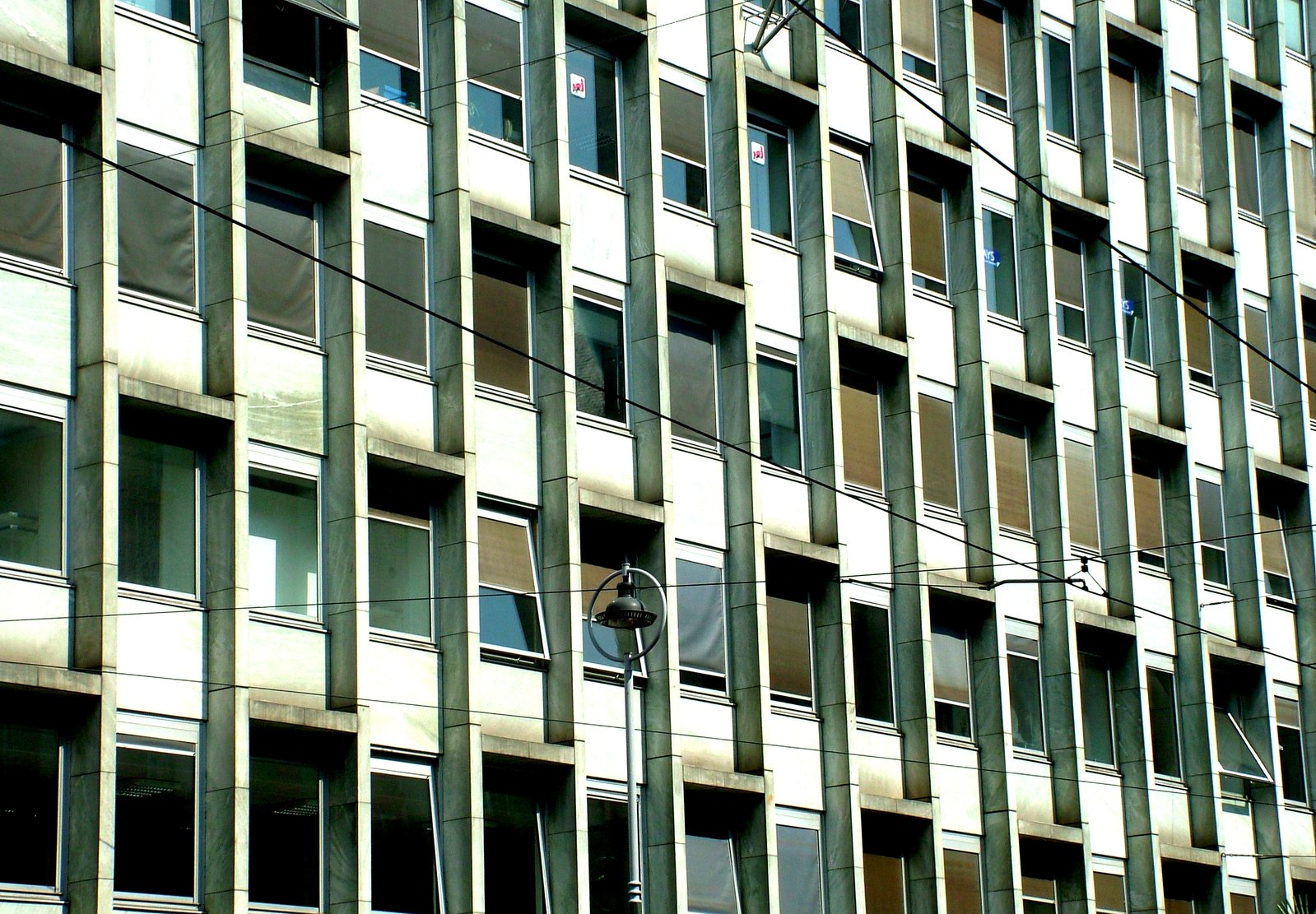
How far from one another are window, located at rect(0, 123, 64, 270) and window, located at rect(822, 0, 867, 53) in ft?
53.7

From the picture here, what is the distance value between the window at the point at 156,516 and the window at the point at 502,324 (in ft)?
18.0

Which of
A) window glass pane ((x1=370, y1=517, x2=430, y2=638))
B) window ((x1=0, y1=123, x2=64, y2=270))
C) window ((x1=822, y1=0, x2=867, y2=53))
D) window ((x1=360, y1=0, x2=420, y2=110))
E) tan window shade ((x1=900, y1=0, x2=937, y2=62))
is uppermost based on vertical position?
tan window shade ((x1=900, y1=0, x2=937, y2=62))

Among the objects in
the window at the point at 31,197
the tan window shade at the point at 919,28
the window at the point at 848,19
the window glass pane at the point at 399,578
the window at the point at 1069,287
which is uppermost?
the tan window shade at the point at 919,28

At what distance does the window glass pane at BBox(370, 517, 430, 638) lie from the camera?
1186 inches

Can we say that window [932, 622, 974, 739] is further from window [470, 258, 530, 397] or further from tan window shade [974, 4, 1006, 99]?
tan window shade [974, 4, 1006, 99]

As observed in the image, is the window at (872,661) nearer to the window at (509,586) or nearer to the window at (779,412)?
the window at (779,412)

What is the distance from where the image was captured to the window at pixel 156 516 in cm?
2730

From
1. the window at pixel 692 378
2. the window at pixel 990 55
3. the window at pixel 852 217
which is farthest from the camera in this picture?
the window at pixel 990 55

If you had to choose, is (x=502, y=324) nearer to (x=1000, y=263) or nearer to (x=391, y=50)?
(x=391, y=50)

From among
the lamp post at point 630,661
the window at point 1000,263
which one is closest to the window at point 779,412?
the window at point 1000,263

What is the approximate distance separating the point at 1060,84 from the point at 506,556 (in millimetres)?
18586

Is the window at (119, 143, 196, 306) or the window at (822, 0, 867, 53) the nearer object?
the window at (119, 143, 196, 306)

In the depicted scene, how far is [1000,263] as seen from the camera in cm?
4256

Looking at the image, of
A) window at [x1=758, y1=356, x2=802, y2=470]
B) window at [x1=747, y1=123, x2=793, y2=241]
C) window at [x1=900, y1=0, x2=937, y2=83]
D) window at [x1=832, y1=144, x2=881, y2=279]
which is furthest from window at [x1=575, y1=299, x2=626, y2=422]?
window at [x1=900, y1=0, x2=937, y2=83]
